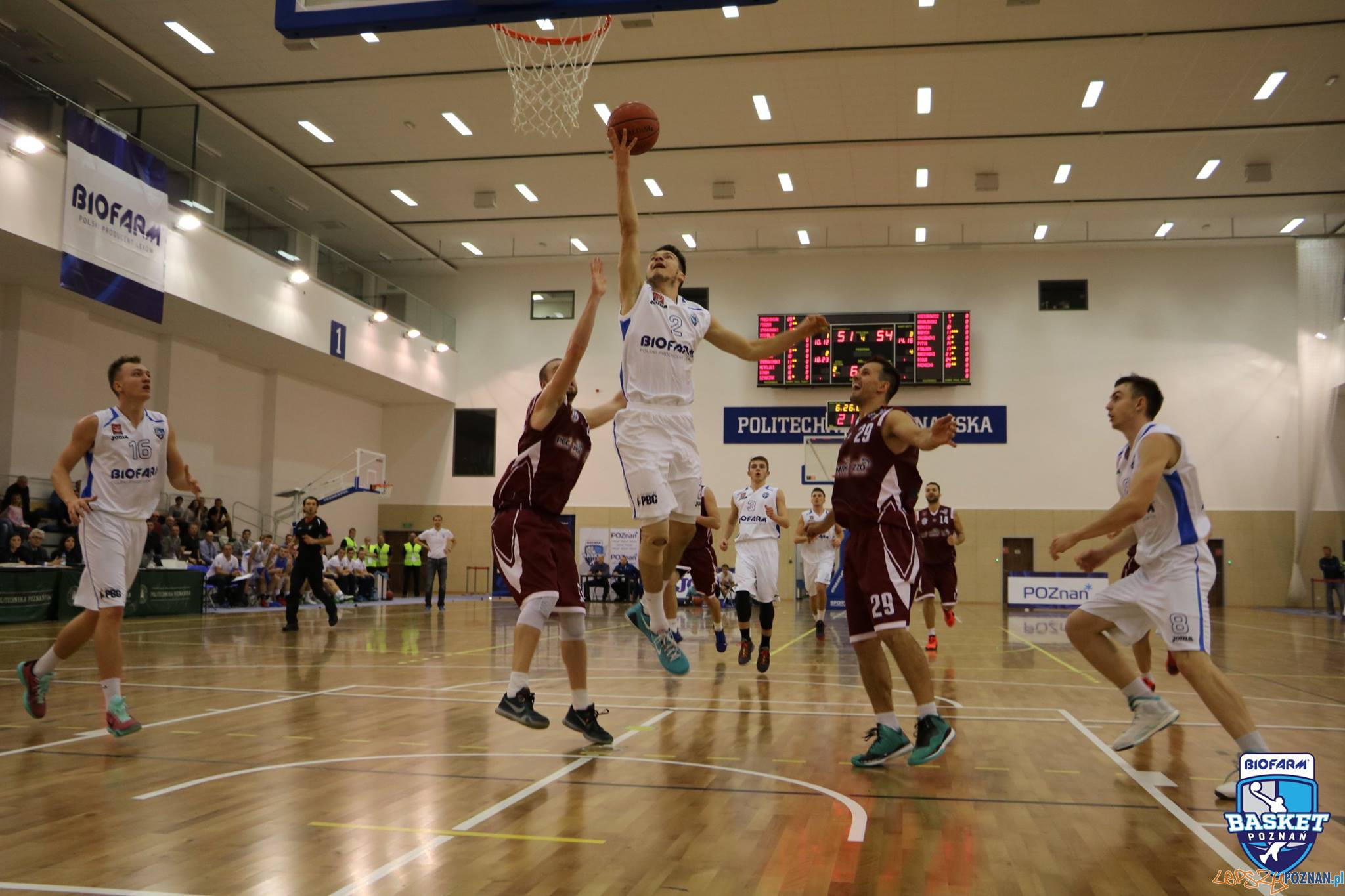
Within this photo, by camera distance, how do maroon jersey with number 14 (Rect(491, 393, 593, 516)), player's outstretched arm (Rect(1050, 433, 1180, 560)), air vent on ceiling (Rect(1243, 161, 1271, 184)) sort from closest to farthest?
player's outstretched arm (Rect(1050, 433, 1180, 560)) < maroon jersey with number 14 (Rect(491, 393, 593, 516)) < air vent on ceiling (Rect(1243, 161, 1271, 184))

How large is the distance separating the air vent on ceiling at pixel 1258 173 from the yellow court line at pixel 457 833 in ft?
72.8

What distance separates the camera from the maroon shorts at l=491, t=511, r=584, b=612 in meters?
4.93

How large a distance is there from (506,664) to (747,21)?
1076 centimetres

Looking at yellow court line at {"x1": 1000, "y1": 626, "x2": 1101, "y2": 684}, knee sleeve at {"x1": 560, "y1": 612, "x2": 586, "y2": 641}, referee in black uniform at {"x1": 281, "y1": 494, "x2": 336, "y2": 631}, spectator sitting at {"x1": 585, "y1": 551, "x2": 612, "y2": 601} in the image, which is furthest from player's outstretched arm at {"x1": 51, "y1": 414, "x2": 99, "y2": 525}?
spectator sitting at {"x1": 585, "y1": 551, "x2": 612, "y2": 601}

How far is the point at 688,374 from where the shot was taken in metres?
5.69

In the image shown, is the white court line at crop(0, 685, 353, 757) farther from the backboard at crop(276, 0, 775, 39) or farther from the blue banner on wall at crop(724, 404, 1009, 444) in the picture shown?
the blue banner on wall at crop(724, 404, 1009, 444)

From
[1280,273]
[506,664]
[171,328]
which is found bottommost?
[506,664]

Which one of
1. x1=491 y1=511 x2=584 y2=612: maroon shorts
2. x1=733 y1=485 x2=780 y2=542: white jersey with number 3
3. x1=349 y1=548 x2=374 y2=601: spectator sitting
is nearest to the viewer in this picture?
x1=491 y1=511 x2=584 y2=612: maroon shorts

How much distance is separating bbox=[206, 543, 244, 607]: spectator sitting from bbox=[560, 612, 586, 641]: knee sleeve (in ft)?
49.9

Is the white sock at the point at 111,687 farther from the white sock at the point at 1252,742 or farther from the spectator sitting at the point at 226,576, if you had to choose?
the spectator sitting at the point at 226,576

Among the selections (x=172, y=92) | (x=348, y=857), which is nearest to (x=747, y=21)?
(x=172, y=92)

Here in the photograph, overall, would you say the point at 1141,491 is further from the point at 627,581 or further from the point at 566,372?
the point at 627,581

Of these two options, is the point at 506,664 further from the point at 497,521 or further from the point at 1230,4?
the point at 1230,4

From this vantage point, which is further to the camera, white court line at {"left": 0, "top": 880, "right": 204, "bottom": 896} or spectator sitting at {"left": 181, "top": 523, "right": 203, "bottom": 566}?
spectator sitting at {"left": 181, "top": 523, "right": 203, "bottom": 566}
